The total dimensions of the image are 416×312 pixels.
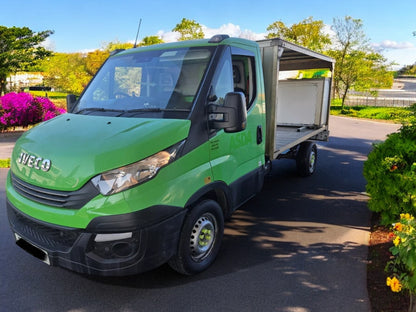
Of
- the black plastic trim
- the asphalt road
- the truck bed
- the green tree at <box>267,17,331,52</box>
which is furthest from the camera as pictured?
the green tree at <box>267,17,331,52</box>

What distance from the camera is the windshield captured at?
3393 millimetres

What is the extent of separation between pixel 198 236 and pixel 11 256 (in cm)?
232

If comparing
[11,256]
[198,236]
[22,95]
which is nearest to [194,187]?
[198,236]

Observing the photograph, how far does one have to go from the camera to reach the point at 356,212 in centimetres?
546

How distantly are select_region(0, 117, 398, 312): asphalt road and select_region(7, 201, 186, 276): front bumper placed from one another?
0.51m

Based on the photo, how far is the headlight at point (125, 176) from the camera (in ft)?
8.69

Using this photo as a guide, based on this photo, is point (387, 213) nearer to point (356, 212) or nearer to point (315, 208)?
point (356, 212)

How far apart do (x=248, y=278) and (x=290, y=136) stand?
383 centimetres

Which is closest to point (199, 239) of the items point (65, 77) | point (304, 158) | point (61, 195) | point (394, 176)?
point (61, 195)

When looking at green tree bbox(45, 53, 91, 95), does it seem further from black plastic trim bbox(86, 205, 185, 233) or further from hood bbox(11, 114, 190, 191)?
black plastic trim bbox(86, 205, 185, 233)

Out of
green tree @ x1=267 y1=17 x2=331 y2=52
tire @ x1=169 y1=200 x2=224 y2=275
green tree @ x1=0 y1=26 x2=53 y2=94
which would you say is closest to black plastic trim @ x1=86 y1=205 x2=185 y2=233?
tire @ x1=169 y1=200 x2=224 y2=275

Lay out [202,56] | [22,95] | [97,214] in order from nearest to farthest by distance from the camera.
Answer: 1. [97,214]
2. [202,56]
3. [22,95]

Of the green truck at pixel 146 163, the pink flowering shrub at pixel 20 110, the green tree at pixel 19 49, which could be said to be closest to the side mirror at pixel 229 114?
the green truck at pixel 146 163

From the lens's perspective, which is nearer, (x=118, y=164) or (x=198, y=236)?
(x=118, y=164)
